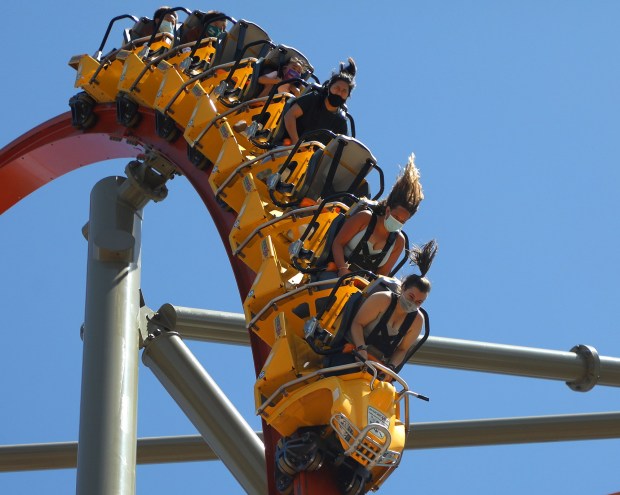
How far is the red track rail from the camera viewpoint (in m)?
7.00

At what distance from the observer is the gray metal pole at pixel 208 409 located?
239 inches

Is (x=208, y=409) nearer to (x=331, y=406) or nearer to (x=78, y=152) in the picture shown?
(x=331, y=406)

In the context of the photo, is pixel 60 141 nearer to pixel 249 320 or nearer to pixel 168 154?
pixel 168 154

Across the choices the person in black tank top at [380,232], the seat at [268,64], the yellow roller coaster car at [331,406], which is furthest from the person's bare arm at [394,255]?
the seat at [268,64]

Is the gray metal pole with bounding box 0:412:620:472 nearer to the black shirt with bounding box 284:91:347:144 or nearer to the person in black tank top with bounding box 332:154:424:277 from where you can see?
the person in black tank top with bounding box 332:154:424:277

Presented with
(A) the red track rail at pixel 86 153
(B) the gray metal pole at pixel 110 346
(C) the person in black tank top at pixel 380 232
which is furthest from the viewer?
(A) the red track rail at pixel 86 153

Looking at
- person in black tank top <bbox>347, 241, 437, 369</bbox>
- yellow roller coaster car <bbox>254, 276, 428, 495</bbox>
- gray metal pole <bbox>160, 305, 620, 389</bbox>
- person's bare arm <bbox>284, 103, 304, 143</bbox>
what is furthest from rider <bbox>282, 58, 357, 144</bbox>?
person in black tank top <bbox>347, 241, 437, 369</bbox>

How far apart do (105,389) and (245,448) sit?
2.17 feet

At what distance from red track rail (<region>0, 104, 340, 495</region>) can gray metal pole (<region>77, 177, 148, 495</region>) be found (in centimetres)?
39

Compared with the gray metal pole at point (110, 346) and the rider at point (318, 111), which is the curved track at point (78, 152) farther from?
the rider at point (318, 111)

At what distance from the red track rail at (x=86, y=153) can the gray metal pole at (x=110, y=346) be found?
15.3 inches

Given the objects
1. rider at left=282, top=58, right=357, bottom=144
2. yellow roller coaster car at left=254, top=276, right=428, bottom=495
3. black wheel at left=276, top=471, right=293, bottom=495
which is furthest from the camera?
rider at left=282, top=58, right=357, bottom=144

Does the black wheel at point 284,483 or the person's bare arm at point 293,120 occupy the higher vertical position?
the person's bare arm at point 293,120

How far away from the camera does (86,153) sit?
27.7 feet
